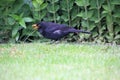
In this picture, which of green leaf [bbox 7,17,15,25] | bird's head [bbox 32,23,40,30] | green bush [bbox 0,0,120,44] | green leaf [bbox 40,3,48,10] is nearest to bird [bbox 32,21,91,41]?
bird's head [bbox 32,23,40,30]

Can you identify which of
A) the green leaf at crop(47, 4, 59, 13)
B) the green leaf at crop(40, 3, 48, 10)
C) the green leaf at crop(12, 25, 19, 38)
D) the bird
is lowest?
the green leaf at crop(12, 25, 19, 38)

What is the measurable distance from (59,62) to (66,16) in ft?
10.7

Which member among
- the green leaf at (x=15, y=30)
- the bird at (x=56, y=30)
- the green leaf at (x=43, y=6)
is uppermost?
the green leaf at (x=43, y=6)

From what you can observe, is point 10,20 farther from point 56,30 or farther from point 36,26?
point 56,30

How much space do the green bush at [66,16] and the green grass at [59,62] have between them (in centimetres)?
86

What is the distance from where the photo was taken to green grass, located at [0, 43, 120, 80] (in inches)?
249

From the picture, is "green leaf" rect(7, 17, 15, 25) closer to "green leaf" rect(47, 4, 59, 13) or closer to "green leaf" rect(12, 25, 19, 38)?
"green leaf" rect(12, 25, 19, 38)

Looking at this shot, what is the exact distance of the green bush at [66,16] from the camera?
993 cm

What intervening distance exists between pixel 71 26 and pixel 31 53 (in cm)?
227

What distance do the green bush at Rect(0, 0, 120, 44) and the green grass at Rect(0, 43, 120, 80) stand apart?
862 millimetres

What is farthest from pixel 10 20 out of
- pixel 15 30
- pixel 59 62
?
pixel 59 62

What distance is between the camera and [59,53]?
8273mm

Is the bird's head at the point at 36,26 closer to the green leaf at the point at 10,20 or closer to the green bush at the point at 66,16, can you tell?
the green bush at the point at 66,16

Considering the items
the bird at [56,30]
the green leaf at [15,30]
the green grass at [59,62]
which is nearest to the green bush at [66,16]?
the green leaf at [15,30]
